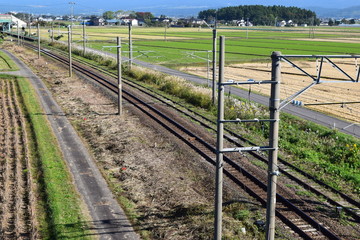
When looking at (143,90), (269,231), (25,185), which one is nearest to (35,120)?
(25,185)

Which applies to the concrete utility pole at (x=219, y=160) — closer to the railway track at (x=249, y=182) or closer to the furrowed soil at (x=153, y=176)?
the furrowed soil at (x=153, y=176)

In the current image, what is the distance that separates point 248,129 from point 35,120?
12.3 meters

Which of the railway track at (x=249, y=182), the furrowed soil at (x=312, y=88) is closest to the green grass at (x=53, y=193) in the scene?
the railway track at (x=249, y=182)

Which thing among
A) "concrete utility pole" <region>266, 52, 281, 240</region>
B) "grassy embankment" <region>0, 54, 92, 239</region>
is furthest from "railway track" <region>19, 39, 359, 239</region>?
"grassy embankment" <region>0, 54, 92, 239</region>

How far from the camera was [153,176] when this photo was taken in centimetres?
1852

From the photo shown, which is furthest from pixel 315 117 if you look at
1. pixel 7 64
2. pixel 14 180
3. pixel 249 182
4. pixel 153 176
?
pixel 7 64

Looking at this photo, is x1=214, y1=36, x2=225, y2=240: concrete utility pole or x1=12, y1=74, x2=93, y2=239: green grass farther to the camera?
x1=12, y1=74, x2=93, y2=239: green grass

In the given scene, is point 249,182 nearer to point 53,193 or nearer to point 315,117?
point 53,193

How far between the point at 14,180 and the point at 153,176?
17.1 ft

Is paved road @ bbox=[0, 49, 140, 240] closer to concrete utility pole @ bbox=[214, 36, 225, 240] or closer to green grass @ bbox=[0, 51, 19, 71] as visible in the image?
concrete utility pole @ bbox=[214, 36, 225, 240]

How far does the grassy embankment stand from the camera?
14.0 meters

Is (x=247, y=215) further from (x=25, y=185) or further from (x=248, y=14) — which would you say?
(x=248, y=14)

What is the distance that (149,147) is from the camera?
2261cm

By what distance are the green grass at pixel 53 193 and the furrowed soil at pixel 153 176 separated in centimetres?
157
